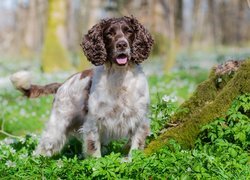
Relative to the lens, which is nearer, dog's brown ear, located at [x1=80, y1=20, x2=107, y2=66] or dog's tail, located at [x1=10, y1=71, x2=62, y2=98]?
dog's brown ear, located at [x1=80, y1=20, x2=107, y2=66]

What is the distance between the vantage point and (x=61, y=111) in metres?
6.75

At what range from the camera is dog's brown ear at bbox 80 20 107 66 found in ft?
20.1

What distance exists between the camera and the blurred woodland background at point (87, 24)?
22.6 m

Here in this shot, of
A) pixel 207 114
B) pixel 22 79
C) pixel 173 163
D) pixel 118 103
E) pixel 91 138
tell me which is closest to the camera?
pixel 173 163

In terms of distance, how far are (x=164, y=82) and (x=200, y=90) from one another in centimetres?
834

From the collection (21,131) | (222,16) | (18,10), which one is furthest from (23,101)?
(222,16)

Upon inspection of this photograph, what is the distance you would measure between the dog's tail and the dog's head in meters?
1.37

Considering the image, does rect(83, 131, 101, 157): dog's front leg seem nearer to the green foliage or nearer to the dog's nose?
the green foliage

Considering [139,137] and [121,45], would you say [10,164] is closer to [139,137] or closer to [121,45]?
[139,137]

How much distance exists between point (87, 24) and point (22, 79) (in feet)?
69.7

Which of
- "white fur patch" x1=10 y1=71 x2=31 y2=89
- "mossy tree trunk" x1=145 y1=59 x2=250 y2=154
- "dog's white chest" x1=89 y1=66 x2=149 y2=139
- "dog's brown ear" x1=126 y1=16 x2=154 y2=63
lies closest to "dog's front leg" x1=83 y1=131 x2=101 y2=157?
"dog's white chest" x1=89 y1=66 x2=149 y2=139

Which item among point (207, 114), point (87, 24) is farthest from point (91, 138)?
point (87, 24)

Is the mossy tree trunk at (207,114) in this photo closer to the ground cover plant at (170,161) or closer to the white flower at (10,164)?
the ground cover plant at (170,161)

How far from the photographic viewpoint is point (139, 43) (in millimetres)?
6273
